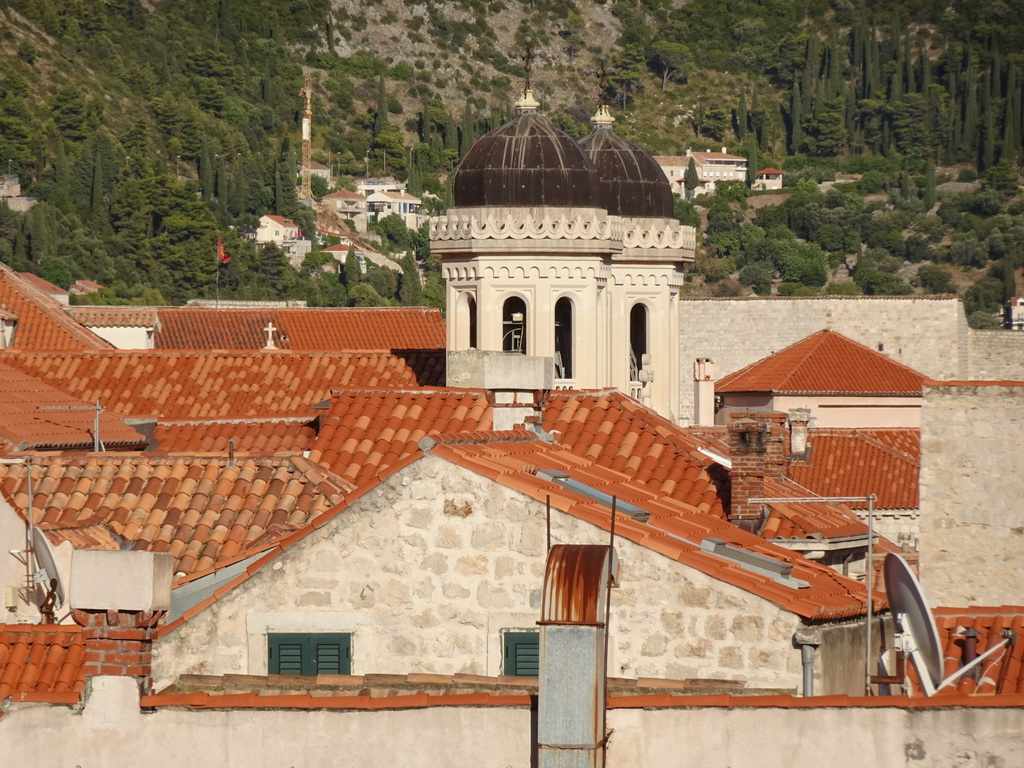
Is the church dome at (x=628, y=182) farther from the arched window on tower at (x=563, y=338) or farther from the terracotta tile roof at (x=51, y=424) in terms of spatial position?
the terracotta tile roof at (x=51, y=424)

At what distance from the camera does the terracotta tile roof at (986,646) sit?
11.6 m

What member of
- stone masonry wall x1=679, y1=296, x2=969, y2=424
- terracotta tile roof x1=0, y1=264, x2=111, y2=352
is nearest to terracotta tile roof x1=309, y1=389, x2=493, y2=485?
terracotta tile roof x1=0, y1=264, x2=111, y2=352

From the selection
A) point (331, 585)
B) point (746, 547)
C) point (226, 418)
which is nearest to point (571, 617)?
point (331, 585)

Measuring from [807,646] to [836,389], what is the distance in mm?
56665

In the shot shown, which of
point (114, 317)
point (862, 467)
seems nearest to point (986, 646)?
point (862, 467)

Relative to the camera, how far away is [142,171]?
165 m

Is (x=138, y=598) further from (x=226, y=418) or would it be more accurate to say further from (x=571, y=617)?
(x=226, y=418)

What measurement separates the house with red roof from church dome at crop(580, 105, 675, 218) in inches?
1092

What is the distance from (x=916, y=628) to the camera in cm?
1032

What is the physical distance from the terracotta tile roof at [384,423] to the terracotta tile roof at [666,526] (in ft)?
9.57

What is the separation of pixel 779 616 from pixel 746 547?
217 centimetres

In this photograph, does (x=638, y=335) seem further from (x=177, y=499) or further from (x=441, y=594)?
(x=441, y=594)

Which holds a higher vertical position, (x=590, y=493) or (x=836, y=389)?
(x=836, y=389)

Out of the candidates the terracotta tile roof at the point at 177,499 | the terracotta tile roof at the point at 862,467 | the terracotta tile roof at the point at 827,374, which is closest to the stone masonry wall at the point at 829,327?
the terracotta tile roof at the point at 827,374
